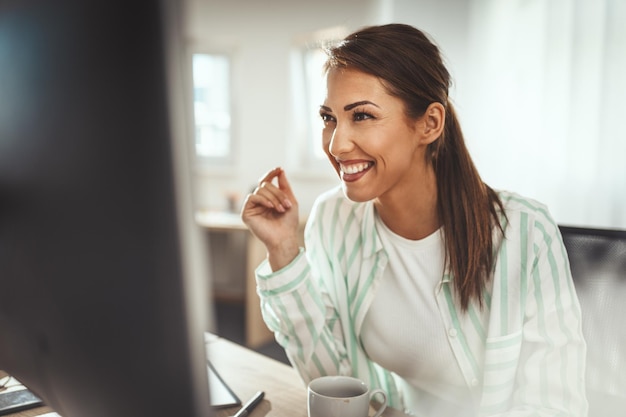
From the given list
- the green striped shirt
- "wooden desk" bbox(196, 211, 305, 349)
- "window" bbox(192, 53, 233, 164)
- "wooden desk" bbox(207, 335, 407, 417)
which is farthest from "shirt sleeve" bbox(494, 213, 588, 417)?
"window" bbox(192, 53, 233, 164)

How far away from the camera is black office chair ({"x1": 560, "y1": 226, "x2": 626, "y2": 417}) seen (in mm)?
959

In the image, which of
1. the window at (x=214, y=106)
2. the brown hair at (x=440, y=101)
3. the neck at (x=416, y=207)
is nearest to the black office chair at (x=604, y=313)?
the brown hair at (x=440, y=101)

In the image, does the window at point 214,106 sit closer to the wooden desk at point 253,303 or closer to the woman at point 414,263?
the wooden desk at point 253,303

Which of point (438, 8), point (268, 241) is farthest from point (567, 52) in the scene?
point (268, 241)

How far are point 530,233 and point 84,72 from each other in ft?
2.91

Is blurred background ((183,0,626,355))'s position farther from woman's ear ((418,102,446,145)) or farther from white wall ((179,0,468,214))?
woman's ear ((418,102,446,145))

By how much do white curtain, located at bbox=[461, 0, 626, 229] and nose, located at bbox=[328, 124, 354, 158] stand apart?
1.67 meters

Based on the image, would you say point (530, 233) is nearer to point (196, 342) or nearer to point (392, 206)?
point (392, 206)

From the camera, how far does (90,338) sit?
0.40m

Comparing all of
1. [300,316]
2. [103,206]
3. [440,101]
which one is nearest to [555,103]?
[440,101]

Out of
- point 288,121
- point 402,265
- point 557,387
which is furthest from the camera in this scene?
point 288,121

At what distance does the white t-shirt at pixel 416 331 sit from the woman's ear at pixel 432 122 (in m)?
0.19

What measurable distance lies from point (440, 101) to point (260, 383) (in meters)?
0.62

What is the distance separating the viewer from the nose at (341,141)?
107 centimetres
